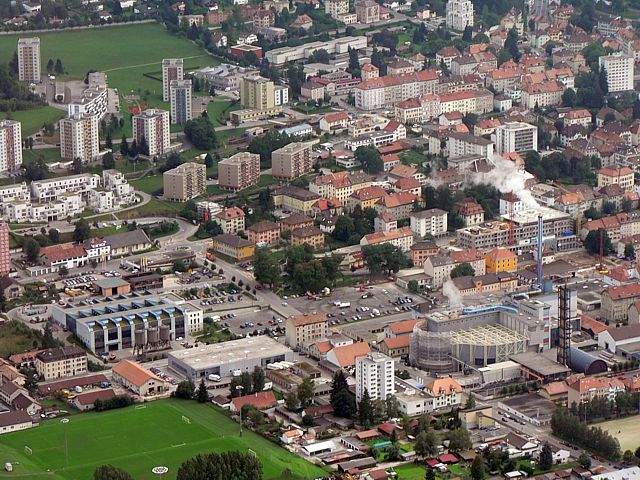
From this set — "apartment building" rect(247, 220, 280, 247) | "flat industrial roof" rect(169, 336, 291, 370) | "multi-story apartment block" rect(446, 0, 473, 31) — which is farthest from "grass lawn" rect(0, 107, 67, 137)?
"multi-story apartment block" rect(446, 0, 473, 31)

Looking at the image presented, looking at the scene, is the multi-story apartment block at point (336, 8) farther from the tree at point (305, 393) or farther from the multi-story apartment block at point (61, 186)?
the tree at point (305, 393)

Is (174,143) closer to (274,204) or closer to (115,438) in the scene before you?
(274,204)

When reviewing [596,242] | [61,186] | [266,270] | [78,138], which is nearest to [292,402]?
[266,270]

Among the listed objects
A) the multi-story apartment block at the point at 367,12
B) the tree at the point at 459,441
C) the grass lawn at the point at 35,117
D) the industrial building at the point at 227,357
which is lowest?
the industrial building at the point at 227,357

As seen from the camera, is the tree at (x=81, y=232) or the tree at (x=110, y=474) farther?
the tree at (x=81, y=232)

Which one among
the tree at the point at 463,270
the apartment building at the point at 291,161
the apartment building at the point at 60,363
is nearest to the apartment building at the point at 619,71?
the apartment building at the point at 291,161

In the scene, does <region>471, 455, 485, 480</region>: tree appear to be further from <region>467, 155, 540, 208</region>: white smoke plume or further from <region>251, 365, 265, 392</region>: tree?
<region>467, 155, 540, 208</region>: white smoke plume
